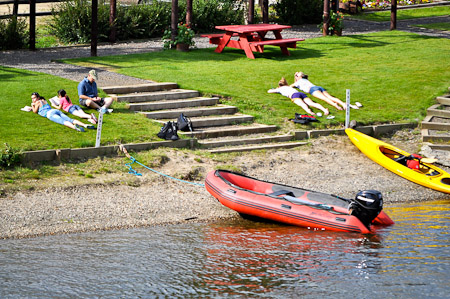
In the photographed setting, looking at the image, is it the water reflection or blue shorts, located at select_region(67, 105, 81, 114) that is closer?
the water reflection

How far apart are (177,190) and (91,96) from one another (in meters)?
4.39

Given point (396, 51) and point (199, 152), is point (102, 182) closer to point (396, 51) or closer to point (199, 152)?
point (199, 152)

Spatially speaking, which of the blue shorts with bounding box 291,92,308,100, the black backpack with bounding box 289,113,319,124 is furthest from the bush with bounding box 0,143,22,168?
the blue shorts with bounding box 291,92,308,100

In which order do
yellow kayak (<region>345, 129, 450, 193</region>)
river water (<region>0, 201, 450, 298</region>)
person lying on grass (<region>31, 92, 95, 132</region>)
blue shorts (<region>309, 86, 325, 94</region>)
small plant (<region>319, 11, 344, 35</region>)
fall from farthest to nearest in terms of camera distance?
1. small plant (<region>319, 11, 344, 35</region>)
2. blue shorts (<region>309, 86, 325, 94</region>)
3. person lying on grass (<region>31, 92, 95, 132</region>)
4. yellow kayak (<region>345, 129, 450, 193</region>)
5. river water (<region>0, 201, 450, 298</region>)

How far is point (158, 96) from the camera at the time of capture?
17.4 m

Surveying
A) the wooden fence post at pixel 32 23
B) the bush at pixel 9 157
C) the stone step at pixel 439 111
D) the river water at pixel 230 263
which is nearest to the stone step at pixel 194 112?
the bush at pixel 9 157

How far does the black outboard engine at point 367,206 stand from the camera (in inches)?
445

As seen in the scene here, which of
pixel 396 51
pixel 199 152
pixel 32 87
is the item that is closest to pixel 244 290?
pixel 199 152

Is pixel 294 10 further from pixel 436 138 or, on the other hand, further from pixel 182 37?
pixel 436 138

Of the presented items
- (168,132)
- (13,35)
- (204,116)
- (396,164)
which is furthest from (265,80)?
(13,35)

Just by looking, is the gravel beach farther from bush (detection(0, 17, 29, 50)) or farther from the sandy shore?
bush (detection(0, 17, 29, 50))

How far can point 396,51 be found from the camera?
2456cm

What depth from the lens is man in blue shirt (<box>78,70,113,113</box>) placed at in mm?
15906

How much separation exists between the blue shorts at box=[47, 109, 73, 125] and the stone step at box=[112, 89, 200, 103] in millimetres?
2219
